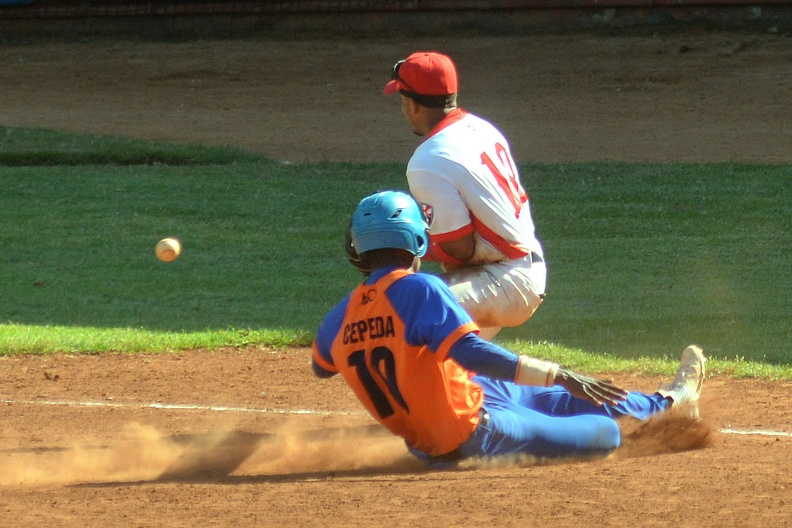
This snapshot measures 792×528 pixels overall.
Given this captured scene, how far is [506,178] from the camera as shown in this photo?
20.9ft

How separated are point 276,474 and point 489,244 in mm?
1384

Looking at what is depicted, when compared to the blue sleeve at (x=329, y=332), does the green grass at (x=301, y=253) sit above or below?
below

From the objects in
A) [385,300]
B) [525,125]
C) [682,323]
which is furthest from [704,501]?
[525,125]

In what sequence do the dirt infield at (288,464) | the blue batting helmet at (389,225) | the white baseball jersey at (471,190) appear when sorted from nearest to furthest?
the dirt infield at (288,464)
the blue batting helmet at (389,225)
the white baseball jersey at (471,190)

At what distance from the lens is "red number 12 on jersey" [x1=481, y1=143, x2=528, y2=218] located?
6.30 metres

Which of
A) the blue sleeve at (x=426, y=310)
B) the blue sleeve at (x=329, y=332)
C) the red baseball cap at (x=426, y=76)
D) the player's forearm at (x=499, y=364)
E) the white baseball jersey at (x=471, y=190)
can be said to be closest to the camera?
the player's forearm at (x=499, y=364)

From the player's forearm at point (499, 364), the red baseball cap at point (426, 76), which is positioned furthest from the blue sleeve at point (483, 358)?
the red baseball cap at point (426, 76)

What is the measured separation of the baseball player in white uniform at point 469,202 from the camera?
20.4 ft

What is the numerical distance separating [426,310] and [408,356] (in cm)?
→ 22

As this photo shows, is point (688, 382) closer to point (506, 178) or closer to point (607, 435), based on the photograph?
point (607, 435)

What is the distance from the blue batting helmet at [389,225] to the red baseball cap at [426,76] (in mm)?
1021

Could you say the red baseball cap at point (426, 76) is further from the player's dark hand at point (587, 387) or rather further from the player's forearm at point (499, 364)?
the player's dark hand at point (587, 387)

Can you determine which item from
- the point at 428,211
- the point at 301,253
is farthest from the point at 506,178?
the point at 301,253

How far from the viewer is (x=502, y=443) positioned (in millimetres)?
5723
